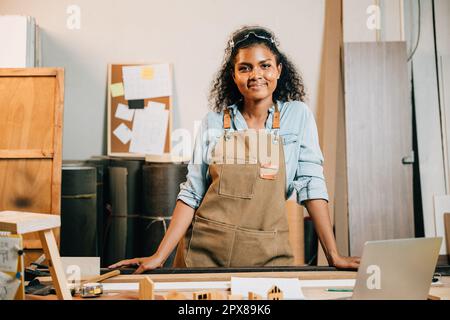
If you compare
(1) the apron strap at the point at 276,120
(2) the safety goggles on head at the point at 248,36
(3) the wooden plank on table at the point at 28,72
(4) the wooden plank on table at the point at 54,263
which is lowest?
(4) the wooden plank on table at the point at 54,263

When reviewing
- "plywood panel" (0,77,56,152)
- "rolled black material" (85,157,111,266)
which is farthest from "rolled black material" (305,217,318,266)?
"plywood panel" (0,77,56,152)

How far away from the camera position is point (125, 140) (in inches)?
123

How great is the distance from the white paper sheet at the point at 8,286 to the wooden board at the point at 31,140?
152cm

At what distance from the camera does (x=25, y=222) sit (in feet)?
3.13

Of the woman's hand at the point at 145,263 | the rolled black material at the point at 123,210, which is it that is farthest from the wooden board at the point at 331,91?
the woman's hand at the point at 145,263

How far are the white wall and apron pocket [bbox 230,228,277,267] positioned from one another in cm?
121

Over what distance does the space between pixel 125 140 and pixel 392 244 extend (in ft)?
7.67

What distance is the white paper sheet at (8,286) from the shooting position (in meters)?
1.00

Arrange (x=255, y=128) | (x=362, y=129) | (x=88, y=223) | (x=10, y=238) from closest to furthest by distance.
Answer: (x=10, y=238) → (x=255, y=128) → (x=88, y=223) → (x=362, y=129)

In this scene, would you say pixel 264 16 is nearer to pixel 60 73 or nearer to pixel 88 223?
pixel 60 73

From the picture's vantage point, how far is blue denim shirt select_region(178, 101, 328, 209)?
183cm

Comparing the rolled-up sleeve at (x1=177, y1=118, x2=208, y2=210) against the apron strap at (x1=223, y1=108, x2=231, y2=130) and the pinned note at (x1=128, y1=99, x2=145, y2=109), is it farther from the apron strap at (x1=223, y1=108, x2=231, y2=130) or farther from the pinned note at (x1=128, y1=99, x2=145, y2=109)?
the pinned note at (x1=128, y1=99, x2=145, y2=109)

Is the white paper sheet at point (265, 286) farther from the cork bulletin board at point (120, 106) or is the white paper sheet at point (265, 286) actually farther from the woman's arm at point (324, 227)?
the cork bulletin board at point (120, 106)
